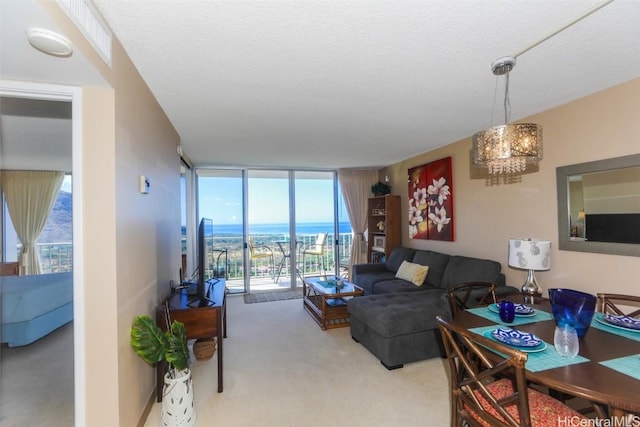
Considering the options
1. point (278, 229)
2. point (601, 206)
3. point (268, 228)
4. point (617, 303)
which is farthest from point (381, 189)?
point (617, 303)

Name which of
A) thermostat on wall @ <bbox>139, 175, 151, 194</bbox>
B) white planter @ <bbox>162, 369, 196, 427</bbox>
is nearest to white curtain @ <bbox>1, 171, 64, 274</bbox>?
thermostat on wall @ <bbox>139, 175, 151, 194</bbox>

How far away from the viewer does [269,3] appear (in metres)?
1.36

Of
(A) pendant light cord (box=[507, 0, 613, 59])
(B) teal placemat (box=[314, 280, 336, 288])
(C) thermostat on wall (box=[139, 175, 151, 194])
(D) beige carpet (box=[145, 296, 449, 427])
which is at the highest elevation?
(A) pendant light cord (box=[507, 0, 613, 59])

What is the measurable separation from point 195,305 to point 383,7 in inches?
95.9

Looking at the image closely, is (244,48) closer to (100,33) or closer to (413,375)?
(100,33)

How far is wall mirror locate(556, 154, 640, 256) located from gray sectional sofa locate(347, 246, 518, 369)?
2.71 ft

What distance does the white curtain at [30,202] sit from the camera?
221 cm

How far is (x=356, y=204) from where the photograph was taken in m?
6.00

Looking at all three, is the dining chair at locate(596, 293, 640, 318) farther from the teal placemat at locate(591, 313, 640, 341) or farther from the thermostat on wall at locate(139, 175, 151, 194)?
the thermostat on wall at locate(139, 175, 151, 194)

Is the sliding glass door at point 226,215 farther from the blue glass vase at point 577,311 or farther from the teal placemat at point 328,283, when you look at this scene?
the blue glass vase at point 577,311

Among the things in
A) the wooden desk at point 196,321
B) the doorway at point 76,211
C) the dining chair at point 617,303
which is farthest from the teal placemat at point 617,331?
the doorway at point 76,211

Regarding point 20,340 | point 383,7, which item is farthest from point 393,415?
point 20,340

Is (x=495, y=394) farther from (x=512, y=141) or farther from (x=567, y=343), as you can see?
(x=512, y=141)

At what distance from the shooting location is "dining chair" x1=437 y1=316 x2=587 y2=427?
3.75 feet
